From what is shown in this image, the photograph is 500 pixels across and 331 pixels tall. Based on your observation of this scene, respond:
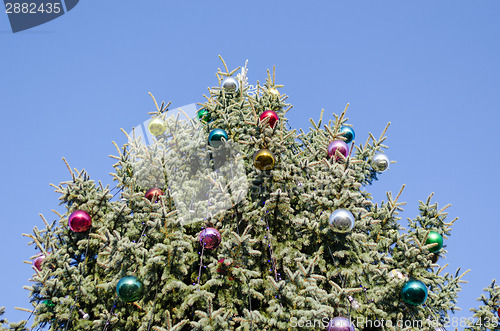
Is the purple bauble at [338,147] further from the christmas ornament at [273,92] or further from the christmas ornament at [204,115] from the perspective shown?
the christmas ornament at [204,115]

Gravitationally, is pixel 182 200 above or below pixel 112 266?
above

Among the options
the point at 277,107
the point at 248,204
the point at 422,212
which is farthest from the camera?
the point at 277,107

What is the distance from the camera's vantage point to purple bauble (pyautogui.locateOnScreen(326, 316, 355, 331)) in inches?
257

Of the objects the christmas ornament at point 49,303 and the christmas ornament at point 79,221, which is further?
the christmas ornament at point 79,221

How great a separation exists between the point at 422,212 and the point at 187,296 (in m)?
5.85

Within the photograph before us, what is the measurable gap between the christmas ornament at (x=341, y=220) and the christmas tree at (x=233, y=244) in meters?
0.02

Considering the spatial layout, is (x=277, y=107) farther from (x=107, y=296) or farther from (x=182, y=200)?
(x=107, y=296)

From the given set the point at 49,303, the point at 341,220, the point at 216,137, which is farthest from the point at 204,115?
the point at 49,303

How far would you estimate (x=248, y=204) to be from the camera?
27.4ft

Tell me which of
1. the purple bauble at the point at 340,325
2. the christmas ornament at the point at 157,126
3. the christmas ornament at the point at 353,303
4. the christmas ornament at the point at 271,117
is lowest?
the purple bauble at the point at 340,325

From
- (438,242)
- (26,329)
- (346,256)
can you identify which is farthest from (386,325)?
(26,329)

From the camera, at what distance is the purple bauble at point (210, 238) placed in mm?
7297

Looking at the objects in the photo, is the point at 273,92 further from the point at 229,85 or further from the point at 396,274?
the point at 396,274

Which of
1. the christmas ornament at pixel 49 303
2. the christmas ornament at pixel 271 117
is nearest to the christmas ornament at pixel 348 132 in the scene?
the christmas ornament at pixel 271 117
